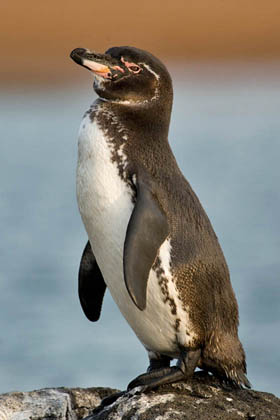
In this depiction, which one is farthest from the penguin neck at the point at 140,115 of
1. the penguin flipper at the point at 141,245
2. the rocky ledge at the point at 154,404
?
the rocky ledge at the point at 154,404

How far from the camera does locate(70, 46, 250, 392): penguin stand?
434 centimetres

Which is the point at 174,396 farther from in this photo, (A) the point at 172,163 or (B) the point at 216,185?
(B) the point at 216,185

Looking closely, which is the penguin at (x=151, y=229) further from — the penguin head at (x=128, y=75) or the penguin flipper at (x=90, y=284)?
the penguin flipper at (x=90, y=284)

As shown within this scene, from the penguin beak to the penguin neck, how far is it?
0.13 metres

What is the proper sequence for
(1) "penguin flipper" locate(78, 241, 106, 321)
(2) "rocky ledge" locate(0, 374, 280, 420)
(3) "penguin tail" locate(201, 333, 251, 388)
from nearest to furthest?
(2) "rocky ledge" locate(0, 374, 280, 420)
(3) "penguin tail" locate(201, 333, 251, 388)
(1) "penguin flipper" locate(78, 241, 106, 321)

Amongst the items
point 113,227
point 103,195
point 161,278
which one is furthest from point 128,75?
point 161,278

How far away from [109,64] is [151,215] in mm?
692

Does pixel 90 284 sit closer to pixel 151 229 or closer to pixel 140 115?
pixel 151 229

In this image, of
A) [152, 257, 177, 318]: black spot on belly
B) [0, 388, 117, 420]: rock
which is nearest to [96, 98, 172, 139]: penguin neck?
[152, 257, 177, 318]: black spot on belly

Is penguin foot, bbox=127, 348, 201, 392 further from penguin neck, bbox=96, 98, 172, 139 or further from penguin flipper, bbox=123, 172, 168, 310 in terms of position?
penguin neck, bbox=96, 98, 172, 139

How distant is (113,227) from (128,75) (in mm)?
638

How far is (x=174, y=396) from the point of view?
4.23m

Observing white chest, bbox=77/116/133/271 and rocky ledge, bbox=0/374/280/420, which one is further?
white chest, bbox=77/116/133/271

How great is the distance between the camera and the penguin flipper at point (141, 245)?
13.9ft
